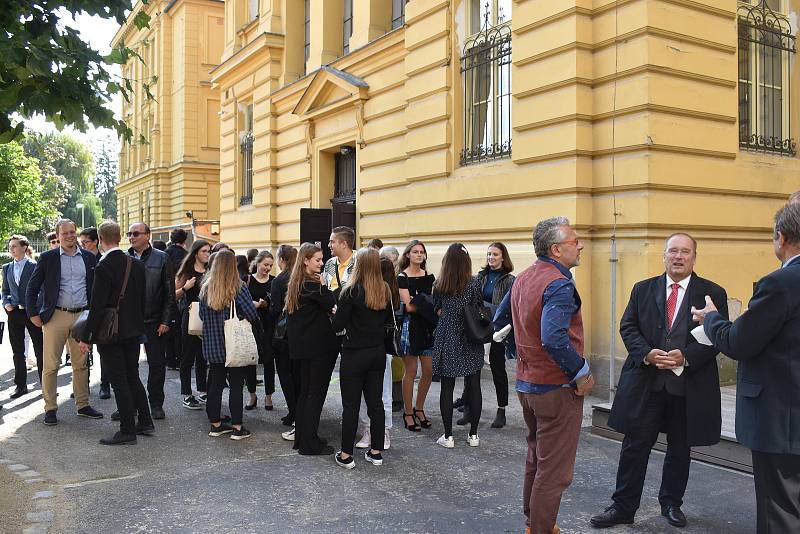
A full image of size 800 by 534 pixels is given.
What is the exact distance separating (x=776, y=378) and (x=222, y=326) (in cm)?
481

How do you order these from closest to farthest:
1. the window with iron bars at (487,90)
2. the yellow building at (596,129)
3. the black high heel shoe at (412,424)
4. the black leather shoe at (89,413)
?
the black high heel shoe at (412,424), the black leather shoe at (89,413), the yellow building at (596,129), the window with iron bars at (487,90)

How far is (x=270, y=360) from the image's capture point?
7.93 meters

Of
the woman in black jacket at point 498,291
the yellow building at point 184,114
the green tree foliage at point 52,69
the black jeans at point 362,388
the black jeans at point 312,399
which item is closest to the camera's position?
the green tree foliage at point 52,69

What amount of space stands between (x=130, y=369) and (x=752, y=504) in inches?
211

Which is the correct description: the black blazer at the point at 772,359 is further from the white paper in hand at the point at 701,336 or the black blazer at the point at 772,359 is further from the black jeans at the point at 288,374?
the black jeans at the point at 288,374

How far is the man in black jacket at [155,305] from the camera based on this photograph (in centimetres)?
788

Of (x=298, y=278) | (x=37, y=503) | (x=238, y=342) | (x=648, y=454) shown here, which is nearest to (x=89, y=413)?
(x=238, y=342)

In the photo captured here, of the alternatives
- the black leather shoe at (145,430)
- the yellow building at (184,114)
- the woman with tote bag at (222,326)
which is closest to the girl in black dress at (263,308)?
the woman with tote bag at (222,326)

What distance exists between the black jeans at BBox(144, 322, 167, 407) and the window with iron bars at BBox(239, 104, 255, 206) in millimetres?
12607

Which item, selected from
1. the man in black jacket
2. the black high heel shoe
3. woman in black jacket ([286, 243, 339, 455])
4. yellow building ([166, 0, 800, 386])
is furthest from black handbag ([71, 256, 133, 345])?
yellow building ([166, 0, 800, 386])

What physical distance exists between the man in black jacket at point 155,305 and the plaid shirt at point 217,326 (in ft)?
3.57

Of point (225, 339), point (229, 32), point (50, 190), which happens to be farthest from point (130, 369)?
point (50, 190)

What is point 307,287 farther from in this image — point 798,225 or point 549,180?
point 549,180

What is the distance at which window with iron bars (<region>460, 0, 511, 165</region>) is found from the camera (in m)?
10.9
